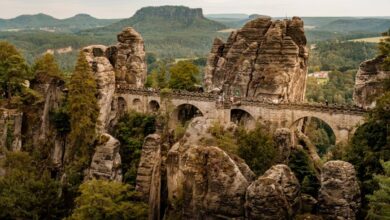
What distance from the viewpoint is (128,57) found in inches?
2495

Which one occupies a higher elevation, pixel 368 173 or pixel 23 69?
pixel 23 69

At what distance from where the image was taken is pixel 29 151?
54938mm

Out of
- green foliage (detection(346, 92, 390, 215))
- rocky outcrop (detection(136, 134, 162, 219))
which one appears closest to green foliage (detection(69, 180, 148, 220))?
rocky outcrop (detection(136, 134, 162, 219))

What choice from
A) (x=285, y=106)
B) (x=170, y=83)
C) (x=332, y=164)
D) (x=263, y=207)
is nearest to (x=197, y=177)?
(x=263, y=207)

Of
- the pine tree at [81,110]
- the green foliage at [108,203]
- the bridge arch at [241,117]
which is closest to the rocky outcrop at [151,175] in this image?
the green foliage at [108,203]

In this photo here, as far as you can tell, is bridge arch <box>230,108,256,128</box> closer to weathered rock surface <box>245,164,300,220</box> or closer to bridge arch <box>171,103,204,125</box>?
bridge arch <box>171,103,204,125</box>

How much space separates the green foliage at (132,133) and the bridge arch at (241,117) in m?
8.56

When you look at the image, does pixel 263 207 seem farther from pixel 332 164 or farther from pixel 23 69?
pixel 23 69

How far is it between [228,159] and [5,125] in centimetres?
3345

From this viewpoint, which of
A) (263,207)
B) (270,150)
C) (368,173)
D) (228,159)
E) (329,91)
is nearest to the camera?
(263,207)

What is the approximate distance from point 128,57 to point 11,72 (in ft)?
46.5

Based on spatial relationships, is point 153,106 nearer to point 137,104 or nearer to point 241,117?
point 137,104

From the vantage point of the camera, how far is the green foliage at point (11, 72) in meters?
55.2

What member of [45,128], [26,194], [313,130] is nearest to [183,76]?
[313,130]
